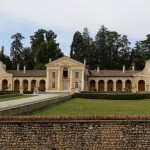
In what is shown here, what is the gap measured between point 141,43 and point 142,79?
22762 millimetres

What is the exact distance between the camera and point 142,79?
Result: 77.2 m

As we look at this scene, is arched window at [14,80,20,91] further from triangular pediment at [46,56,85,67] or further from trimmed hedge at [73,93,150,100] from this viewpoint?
trimmed hedge at [73,93,150,100]

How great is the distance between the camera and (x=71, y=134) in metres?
11.4

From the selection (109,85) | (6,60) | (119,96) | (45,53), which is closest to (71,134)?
(119,96)

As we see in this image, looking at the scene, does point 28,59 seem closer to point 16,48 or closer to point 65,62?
point 16,48

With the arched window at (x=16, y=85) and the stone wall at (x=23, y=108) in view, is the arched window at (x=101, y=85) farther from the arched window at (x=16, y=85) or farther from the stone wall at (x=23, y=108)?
the stone wall at (x=23, y=108)

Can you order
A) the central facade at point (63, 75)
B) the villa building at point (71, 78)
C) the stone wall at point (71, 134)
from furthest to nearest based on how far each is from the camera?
the villa building at point (71, 78)
the central facade at point (63, 75)
the stone wall at point (71, 134)

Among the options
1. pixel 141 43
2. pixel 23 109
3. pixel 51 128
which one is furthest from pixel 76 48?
pixel 51 128

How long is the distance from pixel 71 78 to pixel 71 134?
2547 inches

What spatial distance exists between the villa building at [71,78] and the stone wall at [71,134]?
2446 inches

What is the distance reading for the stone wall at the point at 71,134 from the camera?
11.3 meters

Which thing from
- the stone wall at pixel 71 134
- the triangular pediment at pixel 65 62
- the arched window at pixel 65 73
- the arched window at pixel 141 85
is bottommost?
the stone wall at pixel 71 134

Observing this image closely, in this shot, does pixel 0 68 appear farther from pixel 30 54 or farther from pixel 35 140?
pixel 35 140

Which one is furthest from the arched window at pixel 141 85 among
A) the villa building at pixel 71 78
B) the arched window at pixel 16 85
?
the arched window at pixel 16 85
